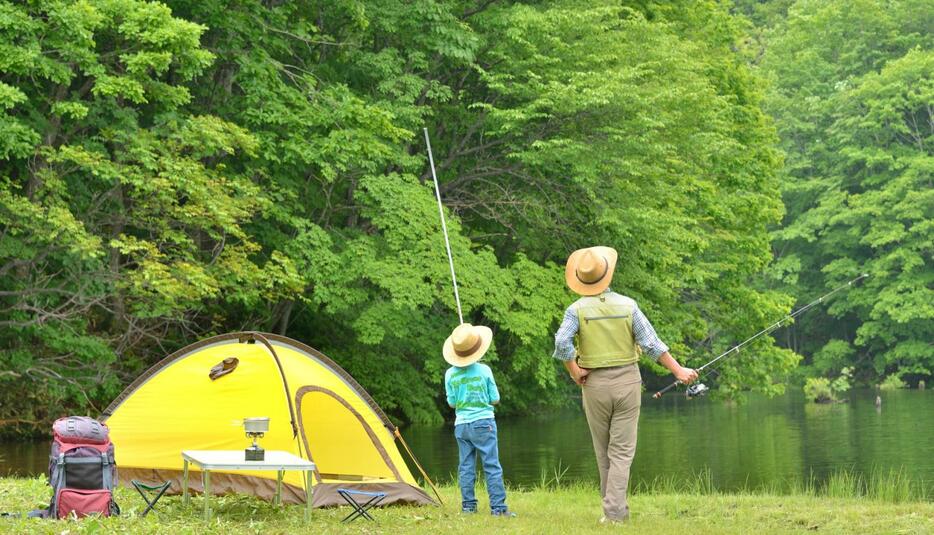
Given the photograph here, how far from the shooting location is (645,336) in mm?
8453

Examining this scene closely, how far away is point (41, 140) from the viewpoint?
1688cm

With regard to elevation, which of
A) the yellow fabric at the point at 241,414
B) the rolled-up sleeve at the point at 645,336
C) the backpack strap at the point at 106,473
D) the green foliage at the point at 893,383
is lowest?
the backpack strap at the point at 106,473

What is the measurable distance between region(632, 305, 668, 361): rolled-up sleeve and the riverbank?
3.76 ft

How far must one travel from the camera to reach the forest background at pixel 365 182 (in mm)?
16922

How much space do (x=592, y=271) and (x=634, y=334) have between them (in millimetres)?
509

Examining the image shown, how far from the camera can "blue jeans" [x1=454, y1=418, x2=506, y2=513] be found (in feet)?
29.4

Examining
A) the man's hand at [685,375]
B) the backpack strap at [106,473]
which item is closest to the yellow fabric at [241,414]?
the backpack strap at [106,473]

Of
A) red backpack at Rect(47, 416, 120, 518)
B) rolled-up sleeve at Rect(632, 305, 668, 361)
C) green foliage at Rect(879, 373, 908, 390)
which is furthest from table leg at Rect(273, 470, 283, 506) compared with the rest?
green foliage at Rect(879, 373, 908, 390)

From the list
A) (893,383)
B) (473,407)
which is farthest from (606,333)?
(893,383)

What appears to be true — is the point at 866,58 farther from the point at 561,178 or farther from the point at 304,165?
the point at 304,165

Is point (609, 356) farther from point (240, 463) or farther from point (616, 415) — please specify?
point (240, 463)

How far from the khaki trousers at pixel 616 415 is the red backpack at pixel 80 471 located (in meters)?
3.17

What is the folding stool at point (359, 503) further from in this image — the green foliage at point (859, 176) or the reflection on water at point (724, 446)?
the green foliage at point (859, 176)

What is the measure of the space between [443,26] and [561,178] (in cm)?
364
